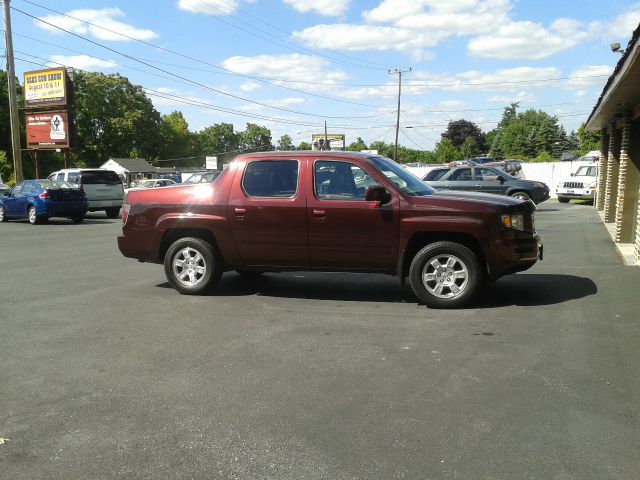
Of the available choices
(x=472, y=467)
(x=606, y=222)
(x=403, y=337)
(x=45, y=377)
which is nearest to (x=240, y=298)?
(x=403, y=337)

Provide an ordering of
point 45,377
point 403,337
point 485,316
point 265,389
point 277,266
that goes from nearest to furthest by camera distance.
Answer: point 265,389 → point 45,377 → point 403,337 → point 485,316 → point 277,266

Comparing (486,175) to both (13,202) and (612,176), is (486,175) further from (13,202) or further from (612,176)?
(13,202)

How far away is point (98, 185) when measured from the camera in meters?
23.0

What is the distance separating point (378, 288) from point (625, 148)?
8.57 meters

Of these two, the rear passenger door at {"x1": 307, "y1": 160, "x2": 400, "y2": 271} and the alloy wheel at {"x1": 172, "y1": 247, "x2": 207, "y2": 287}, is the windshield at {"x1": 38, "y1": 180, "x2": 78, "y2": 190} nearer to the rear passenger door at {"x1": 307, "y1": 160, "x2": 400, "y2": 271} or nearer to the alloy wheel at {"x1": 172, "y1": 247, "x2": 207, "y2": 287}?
the alloy wheel at {"x1": 172, "y1": 247, "x2": 207, "y2": 287}

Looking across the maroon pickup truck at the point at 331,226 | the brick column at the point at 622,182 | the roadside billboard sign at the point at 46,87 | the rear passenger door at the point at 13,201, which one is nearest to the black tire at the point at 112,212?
the rear passenger door at the point at 13,201

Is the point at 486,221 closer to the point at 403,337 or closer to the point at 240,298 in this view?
the point at 403,337

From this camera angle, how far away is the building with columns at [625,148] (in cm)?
880

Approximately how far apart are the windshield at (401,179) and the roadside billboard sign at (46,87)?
31.8 meters

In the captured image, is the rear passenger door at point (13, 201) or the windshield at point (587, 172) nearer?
the rear passenger door at point (13, 201)

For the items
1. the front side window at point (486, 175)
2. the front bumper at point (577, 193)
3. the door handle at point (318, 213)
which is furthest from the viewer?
the front bumper at point (577, 193)

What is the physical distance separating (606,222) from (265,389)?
1557 centimetres

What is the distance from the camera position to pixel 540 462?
334 cm

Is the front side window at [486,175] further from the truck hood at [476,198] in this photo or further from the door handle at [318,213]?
the door handle at [318,213]
